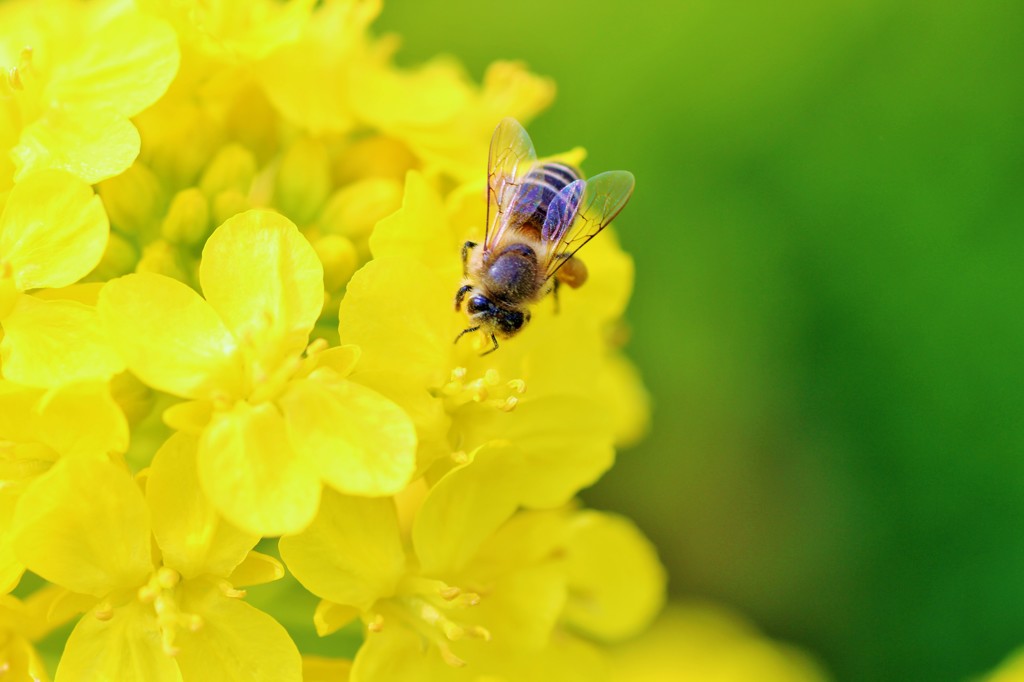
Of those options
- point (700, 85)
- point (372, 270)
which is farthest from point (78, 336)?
point (700, 85)

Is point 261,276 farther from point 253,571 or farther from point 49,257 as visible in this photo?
point 253,571

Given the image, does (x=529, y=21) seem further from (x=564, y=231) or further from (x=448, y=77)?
(x=564, y=231)

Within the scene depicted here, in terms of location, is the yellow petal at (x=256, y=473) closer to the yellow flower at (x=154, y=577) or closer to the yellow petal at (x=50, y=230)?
the yellow flower at (x=154, y=577)

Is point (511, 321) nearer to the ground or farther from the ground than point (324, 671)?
farther from the ground

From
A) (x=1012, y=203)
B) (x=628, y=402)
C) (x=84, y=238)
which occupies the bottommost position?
(x=628, y=402)

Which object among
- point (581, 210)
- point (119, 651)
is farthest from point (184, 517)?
point (581, 210)
